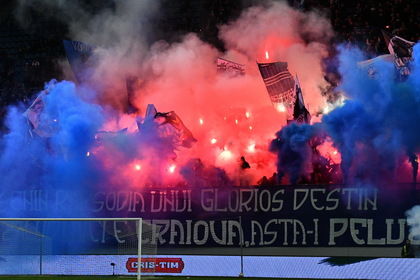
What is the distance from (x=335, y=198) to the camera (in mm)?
18797

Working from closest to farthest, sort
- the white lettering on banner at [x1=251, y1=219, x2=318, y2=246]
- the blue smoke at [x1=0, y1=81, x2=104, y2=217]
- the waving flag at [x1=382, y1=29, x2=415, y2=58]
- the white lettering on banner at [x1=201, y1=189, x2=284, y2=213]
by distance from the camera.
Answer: the white lettering on banner at [x1=251, y1=219, x2=318, y2=246] → the white lettering on banner at [x1=201, y1=189, x2=284, y2=213] → the waving flag at [x1=382, y1=29, x2=415, y2=58] → the blue smoke at [x1=0, y1=81, x2=104, y2=217]

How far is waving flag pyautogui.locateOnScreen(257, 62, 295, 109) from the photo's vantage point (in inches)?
995

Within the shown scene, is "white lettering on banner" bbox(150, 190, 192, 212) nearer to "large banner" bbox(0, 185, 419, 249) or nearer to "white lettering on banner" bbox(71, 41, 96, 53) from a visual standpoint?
"large banner" bbox(0, 185, 419, 249)

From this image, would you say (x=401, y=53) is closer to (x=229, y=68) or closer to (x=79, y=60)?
(x=229, y=68)

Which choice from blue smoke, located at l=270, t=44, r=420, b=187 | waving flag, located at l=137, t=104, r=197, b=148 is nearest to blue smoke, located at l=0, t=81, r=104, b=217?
waving flag, located at l=137, t=104, r=197, b=148

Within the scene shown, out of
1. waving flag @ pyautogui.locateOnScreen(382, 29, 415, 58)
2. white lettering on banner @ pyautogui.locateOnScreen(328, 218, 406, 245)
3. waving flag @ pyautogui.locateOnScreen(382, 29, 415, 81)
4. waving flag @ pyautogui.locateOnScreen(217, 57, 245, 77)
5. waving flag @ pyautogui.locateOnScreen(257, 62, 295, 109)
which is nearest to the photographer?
white lettering on banner @ pyautogui.locateOnScreen(328, 218, 406, 245)

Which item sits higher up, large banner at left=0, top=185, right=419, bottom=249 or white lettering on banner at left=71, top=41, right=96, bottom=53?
white lettering on banner at left=71, top=41, right=96, bottom=53

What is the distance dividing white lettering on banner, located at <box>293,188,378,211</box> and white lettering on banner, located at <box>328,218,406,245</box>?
32 cm

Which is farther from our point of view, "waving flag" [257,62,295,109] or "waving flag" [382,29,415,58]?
"waving flag" [257,62,295,109]

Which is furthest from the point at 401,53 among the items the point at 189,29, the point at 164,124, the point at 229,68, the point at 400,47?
the point at 189,29

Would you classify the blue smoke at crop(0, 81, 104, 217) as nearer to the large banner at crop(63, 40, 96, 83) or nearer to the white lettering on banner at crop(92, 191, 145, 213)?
the white lettering on banner at crop(92, 191, 145, 213)

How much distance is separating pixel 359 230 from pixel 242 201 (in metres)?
3.14

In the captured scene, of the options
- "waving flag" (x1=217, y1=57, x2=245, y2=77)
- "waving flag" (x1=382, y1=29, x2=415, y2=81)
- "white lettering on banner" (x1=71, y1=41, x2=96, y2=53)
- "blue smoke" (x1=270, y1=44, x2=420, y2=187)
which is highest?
"white lettering on banner" (x1=71, y1=41, x2=96, y2=53)

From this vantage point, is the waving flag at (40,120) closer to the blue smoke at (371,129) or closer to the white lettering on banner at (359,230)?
the blue smoke at (371,129)
